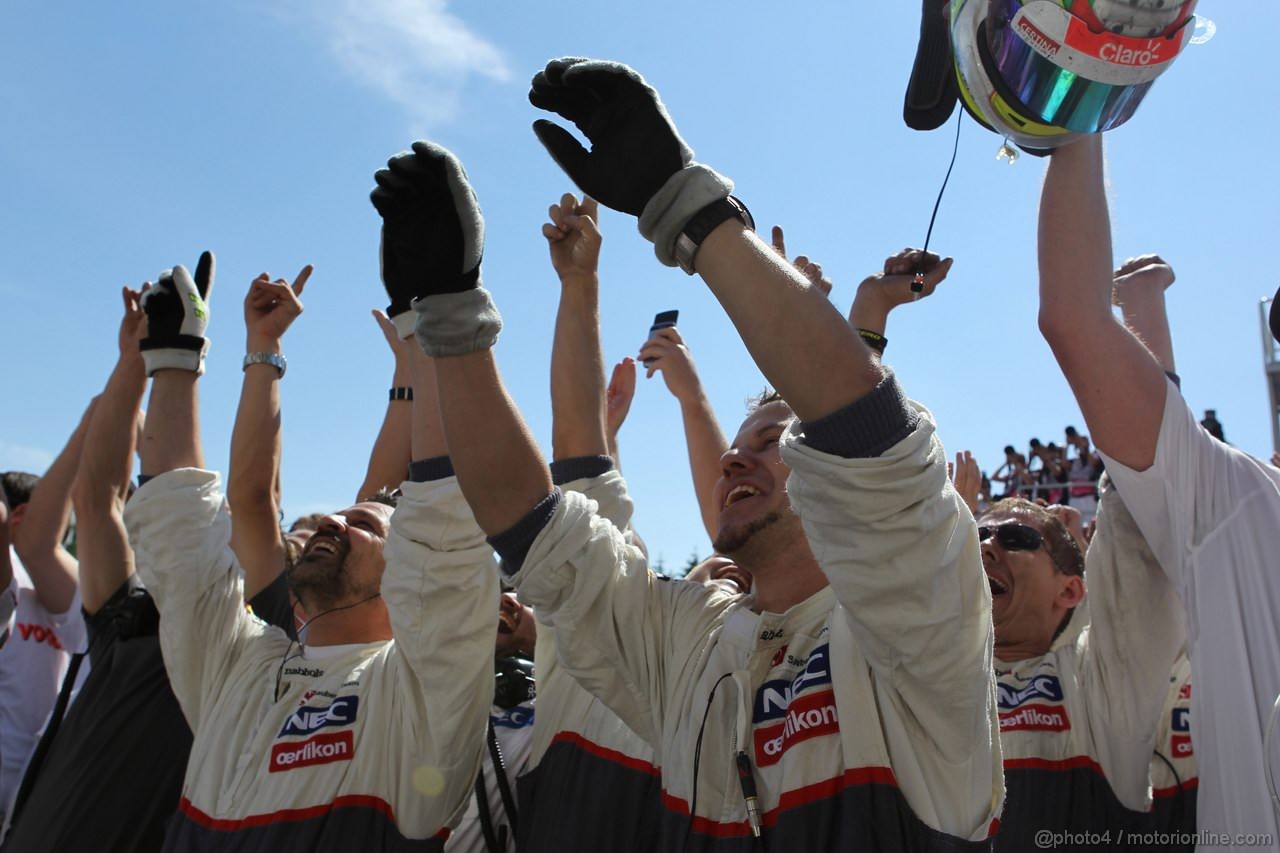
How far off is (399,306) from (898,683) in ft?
5.46

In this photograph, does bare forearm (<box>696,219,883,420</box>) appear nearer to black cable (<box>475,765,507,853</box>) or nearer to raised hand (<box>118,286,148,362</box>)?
black cable (<box>475,765,507,853</box>)

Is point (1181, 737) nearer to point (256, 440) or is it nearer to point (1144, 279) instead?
point (1144, 279)

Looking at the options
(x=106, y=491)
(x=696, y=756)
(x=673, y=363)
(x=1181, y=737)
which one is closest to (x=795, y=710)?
(x=696, y=756)

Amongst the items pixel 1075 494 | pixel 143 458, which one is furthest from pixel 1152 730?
pixel 1075 494

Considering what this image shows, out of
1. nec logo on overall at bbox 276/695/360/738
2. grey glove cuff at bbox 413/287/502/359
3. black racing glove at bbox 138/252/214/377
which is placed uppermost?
black racing glove at bbox 138/252/214/377

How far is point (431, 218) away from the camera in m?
2.18

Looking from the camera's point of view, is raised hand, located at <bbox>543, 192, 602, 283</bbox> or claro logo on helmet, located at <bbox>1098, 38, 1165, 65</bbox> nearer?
claro logo on helmet, located at <bbox>1098, 38, 1165, 65</bbox>

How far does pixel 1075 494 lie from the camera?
40.2 ft

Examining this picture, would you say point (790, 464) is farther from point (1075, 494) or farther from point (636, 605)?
point (1075, 494)

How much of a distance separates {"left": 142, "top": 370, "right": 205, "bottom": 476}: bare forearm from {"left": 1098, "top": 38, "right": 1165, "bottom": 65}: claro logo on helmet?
10.6ft

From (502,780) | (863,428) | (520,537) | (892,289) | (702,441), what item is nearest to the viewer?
(863,428)

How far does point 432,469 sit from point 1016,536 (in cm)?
206

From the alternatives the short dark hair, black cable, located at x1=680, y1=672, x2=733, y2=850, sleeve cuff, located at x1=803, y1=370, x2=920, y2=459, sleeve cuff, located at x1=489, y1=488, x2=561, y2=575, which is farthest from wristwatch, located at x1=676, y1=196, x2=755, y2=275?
the short dark hair

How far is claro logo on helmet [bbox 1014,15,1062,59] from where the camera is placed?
6.58ft
